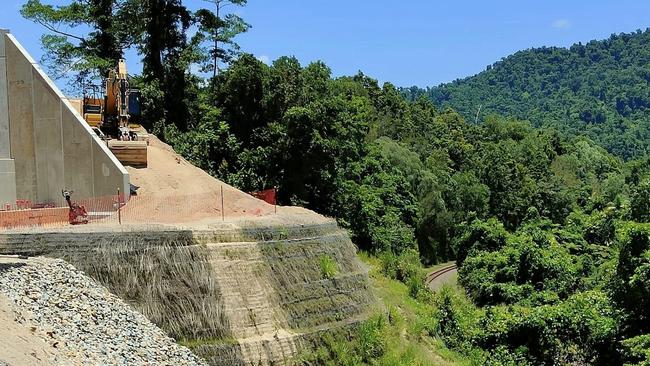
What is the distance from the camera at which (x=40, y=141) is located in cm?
2336

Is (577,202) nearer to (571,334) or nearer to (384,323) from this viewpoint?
(571,334)

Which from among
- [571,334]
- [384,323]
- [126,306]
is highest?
[126,306]

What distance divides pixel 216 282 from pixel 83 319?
3.30 m

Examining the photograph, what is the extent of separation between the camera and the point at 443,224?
184 ft

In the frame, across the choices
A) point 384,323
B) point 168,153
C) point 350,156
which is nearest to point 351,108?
point 350,156

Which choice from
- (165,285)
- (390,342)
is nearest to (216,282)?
(165,285)

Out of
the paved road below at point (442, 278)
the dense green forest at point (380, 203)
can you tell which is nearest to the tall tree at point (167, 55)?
the dense green forest at point (380, 203)

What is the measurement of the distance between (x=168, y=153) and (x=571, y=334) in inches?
668

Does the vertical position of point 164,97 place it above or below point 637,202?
above

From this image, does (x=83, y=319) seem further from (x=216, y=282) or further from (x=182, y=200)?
(x=182, y=200)

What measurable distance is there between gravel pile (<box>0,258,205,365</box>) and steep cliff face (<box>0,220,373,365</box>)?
0.50m

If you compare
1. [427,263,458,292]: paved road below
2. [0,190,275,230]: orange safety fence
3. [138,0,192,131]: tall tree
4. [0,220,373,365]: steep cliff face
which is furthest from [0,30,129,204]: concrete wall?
[427,263,458,292]: paved road below

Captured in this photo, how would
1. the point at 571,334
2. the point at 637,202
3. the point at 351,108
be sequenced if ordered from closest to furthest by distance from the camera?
the point at 571,334, the point at 637,202, the point at 351,108

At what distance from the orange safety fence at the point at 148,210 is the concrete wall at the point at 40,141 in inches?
26.0
